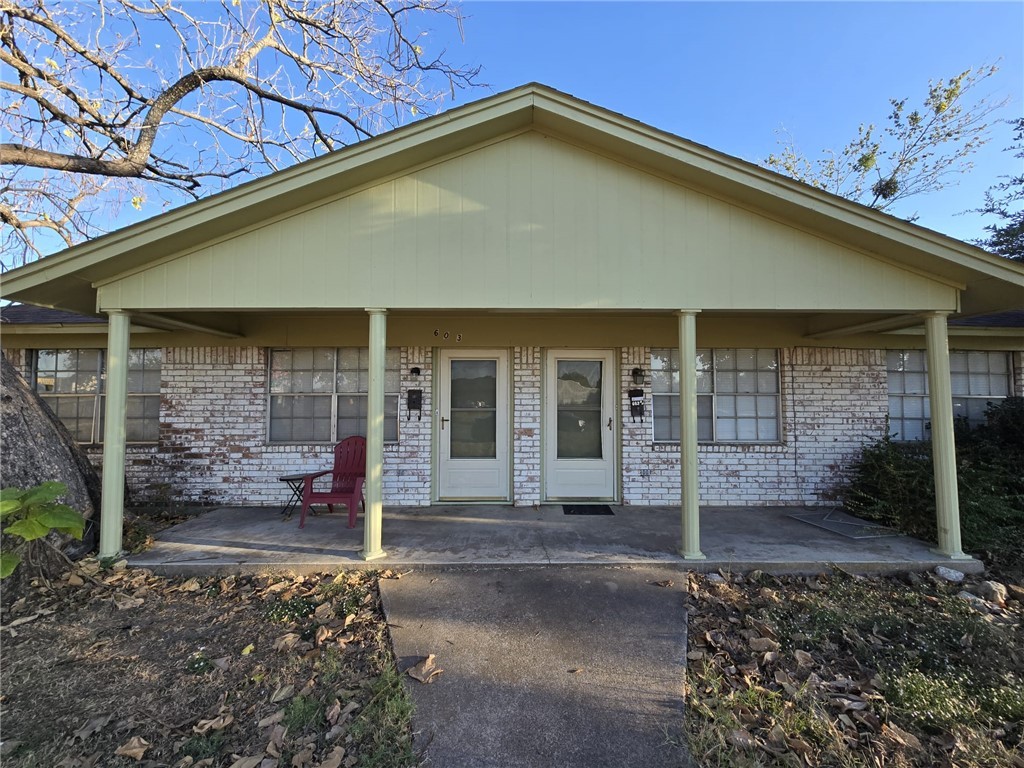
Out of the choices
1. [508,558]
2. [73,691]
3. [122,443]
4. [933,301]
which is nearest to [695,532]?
[508,558]

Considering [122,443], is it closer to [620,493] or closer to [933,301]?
[620,493]

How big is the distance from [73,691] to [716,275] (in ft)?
19.0

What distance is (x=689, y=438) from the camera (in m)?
4.69

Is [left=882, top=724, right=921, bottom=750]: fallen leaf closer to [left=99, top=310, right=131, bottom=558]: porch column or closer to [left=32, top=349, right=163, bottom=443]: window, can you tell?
[left=99, top=310, right=131, bottom=558]: porch column

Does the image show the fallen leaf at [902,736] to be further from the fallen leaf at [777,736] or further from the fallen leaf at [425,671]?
the fallen leaf at [425,671]

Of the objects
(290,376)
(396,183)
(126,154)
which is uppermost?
(126,154)

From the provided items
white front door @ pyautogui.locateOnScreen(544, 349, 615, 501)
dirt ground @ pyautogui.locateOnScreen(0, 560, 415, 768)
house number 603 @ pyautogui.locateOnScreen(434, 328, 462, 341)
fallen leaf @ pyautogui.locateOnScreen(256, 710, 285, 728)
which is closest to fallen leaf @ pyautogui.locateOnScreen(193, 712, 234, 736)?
dirt ground @ pyautogui.locateOnScreen(0, 560, 415, 768)

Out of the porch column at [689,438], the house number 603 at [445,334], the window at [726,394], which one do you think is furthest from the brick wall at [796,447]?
the house number 603 at [445,334]

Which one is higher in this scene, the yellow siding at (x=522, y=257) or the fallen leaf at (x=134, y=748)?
the yellow siding at (x=522, y=257)

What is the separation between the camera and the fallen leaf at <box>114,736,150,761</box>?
238 centimetres

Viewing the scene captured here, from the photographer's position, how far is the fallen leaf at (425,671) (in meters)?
2.93

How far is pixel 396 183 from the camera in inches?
185

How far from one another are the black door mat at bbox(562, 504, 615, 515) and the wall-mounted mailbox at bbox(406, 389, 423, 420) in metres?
2.38

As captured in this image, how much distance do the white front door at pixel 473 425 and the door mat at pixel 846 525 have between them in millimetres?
3925
